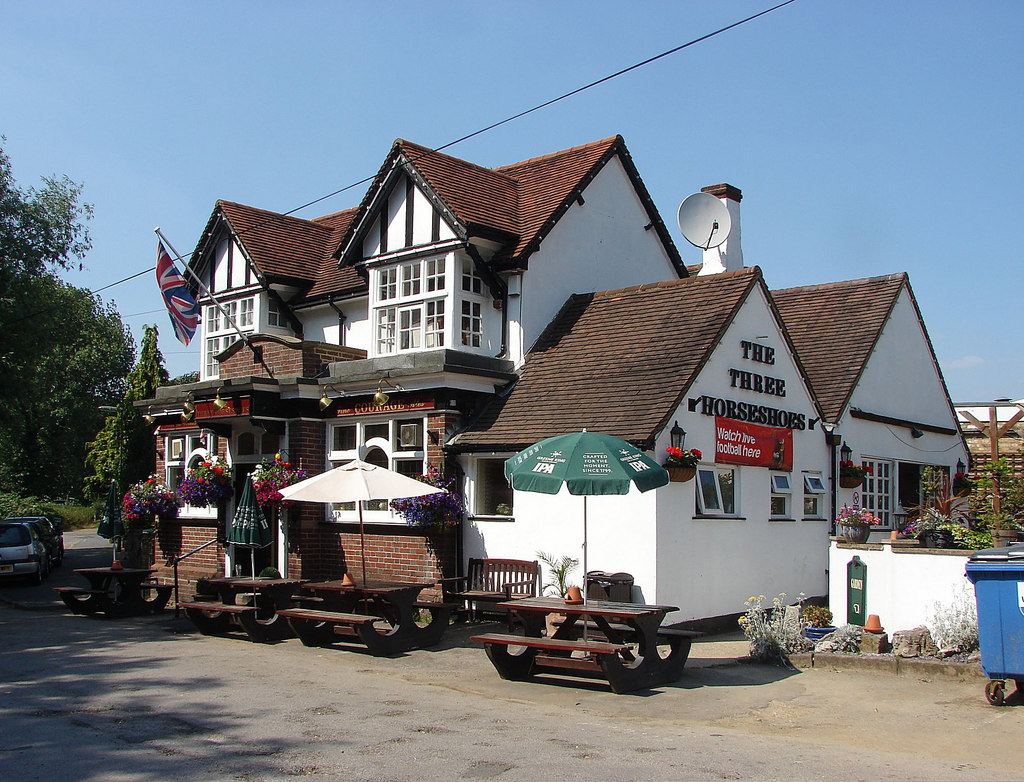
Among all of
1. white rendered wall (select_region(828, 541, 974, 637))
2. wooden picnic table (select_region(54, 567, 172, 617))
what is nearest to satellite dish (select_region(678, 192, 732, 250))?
white rendered wall (select_region(828, 541, 974, 637))

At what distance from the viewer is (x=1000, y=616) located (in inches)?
357

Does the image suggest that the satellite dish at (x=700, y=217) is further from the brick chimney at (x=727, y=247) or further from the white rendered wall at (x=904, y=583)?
the white rendered wall at (x=904, y=583)

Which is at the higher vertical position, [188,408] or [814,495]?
[188,408]

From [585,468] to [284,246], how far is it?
1324 cm

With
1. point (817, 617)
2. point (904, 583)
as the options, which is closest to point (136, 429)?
point (817, 617)

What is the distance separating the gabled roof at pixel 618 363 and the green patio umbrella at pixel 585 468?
2.89 m

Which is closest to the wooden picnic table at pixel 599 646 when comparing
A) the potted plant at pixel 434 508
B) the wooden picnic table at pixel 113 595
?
the potted plant at pixel 434 508

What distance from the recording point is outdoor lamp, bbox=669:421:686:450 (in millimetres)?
14023

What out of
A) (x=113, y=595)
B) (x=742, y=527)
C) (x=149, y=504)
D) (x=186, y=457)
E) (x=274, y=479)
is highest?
(x=186, y=457)

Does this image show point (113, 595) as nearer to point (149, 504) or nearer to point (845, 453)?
point (149, 504)

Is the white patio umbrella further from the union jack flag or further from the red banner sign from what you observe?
the union jack flag

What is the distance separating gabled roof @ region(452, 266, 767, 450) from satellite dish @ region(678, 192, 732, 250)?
2.47 meters

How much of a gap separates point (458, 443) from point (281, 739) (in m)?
8.18

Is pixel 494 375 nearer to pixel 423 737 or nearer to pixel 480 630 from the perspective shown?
pixel 480 630
